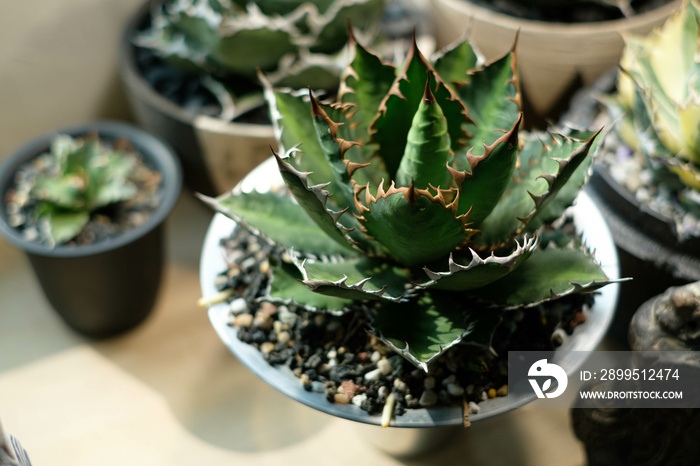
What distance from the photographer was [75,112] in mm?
1294

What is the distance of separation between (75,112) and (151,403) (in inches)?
24.6

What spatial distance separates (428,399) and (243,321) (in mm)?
244

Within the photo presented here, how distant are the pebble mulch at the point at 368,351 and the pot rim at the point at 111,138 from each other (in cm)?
28

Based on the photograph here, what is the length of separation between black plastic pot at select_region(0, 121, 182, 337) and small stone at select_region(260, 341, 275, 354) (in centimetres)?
36

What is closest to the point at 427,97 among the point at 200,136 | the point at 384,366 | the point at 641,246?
the point at 384,366

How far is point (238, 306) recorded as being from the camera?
79 cm

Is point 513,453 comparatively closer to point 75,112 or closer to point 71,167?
point 71,167

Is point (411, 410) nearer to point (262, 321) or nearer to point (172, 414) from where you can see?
point (262, 321)

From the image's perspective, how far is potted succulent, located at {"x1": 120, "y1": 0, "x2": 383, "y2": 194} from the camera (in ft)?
3.46

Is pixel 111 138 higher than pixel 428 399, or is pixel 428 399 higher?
pixel 428 399

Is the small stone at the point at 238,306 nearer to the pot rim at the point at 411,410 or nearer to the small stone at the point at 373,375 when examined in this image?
the pot rim at the point at 411,410

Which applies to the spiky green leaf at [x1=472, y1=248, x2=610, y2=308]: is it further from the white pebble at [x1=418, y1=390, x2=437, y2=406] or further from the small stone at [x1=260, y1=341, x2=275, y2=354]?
the small stone at [x1=260, y1=341, x2=275, y2=354]

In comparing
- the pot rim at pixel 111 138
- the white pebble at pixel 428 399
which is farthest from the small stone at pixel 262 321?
the pot rim at pixel 111 138

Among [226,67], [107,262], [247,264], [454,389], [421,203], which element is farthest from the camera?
[226,67]
